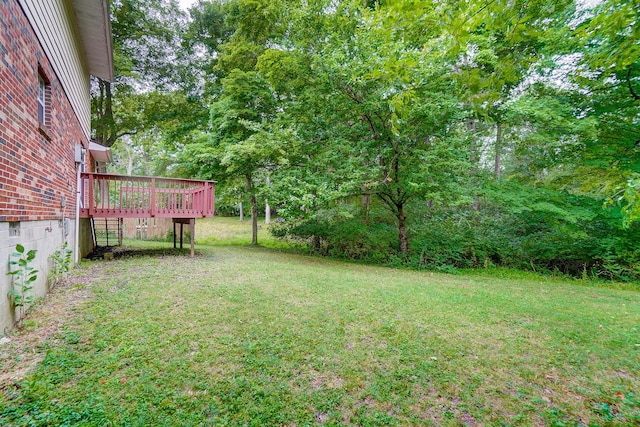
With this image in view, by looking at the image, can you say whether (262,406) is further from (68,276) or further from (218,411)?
(68,276)

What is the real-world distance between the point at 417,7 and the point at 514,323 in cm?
427

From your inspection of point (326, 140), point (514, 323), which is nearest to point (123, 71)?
point (326, 140)

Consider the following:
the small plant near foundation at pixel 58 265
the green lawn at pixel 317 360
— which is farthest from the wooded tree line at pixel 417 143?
the small plant near foundation at pixel 58 265

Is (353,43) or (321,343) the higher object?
(353,43)

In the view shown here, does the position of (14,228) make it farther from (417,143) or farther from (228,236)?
(228,236)

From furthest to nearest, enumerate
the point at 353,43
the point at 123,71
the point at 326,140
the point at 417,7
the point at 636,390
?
the point at 123,71
the point at 326,140
the point at 353,43
the point at 636,390
the point at 417,7

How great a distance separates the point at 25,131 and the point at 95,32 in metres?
4.38

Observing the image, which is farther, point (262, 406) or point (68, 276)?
point (68, 276)

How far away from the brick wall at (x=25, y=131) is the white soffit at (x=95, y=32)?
180cm

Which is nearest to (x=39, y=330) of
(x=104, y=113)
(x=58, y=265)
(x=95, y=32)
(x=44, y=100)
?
(x=58, y=265)

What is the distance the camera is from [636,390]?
2.62 m

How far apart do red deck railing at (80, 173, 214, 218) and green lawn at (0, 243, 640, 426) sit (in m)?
2.11

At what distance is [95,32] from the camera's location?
245 inches

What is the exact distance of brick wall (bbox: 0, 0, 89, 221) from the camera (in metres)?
2.83
